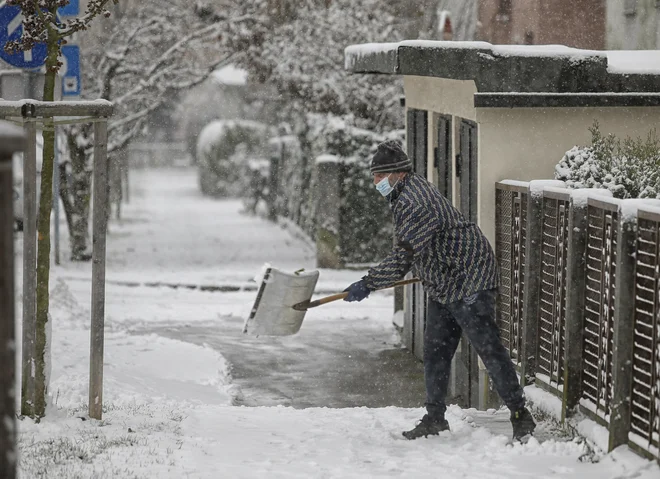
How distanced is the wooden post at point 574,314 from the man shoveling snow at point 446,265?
274 millimetres

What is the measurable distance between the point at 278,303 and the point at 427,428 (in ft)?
4.17

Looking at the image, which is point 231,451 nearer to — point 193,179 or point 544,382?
point 544,382

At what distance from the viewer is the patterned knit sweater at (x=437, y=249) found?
5.87m

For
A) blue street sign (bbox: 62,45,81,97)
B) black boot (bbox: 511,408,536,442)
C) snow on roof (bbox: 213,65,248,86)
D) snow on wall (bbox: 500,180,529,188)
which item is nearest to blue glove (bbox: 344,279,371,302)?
black boot (bbox: 511,408,536,442)

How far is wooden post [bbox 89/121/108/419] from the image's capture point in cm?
624

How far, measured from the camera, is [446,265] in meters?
5.95

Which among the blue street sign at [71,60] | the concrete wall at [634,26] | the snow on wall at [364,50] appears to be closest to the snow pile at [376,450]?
the snow on wall at [364,50]

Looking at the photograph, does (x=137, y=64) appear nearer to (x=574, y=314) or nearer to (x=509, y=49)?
(x=509, y=49)

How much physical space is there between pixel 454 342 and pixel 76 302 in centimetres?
729

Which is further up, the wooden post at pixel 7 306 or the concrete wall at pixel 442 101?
the concrete wall at pixel 442 101

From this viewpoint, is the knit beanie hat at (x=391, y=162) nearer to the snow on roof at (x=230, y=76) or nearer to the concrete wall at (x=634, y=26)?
the concrete wall at (x=634, y=26)

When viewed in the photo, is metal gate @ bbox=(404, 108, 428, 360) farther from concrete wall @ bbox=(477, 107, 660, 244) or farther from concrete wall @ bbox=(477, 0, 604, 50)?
concrete wall @ bbox=(477, 0, 604, 50)

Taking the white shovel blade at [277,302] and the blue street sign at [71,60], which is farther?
the blue street sign at [71,60]

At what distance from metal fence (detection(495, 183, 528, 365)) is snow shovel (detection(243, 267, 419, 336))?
145 centimetres
